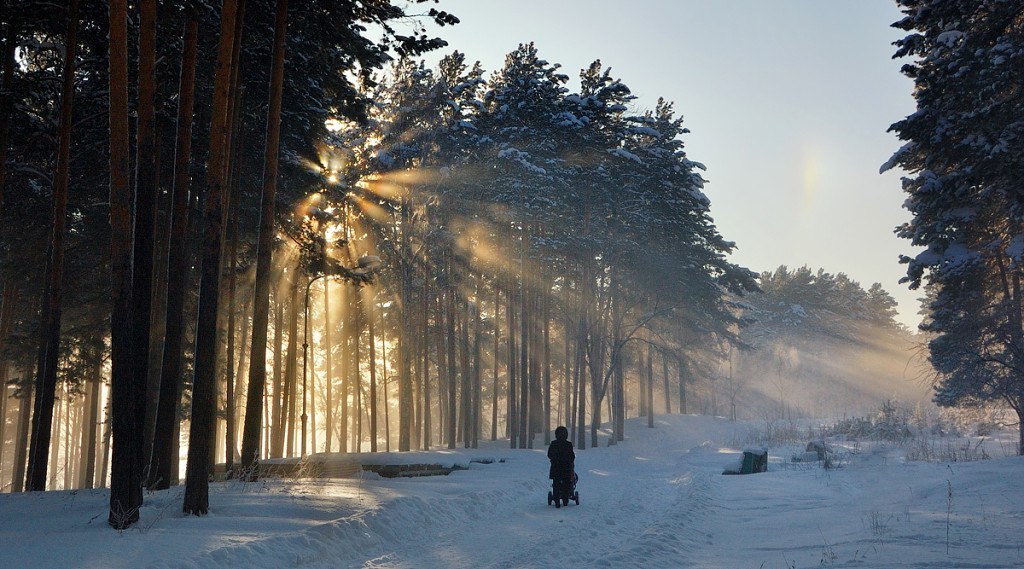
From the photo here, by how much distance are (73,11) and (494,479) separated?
14.2 m

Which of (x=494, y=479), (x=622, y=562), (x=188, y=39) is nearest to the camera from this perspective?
(x=622, y=562)

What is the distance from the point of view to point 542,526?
37.7 ft

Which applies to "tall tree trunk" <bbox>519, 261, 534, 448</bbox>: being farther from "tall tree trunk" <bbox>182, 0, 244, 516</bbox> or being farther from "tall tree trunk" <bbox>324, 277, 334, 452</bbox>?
"tall tree trunk" <bbox>182, 0, 244, 516</bbox>

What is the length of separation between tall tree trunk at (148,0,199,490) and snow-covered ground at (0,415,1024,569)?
3.41 ft

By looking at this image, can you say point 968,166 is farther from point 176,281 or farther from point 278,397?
point 278,397

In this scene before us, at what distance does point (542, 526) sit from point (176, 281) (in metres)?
8.09

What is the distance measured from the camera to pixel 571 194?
32.1 meters

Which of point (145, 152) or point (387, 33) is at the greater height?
point (387, 33)

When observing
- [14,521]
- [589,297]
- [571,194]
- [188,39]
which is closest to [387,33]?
[188,39]

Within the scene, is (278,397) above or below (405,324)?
below

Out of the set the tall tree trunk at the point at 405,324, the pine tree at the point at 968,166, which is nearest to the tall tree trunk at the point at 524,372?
the tall tree trunk at the point at 405,324

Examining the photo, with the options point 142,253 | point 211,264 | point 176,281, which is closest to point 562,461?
point 211,264

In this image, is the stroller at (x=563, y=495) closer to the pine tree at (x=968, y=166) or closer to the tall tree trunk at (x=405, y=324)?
the pine tree at (x=968, y=166)

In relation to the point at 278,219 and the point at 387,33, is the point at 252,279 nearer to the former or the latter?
the point at 278,219
